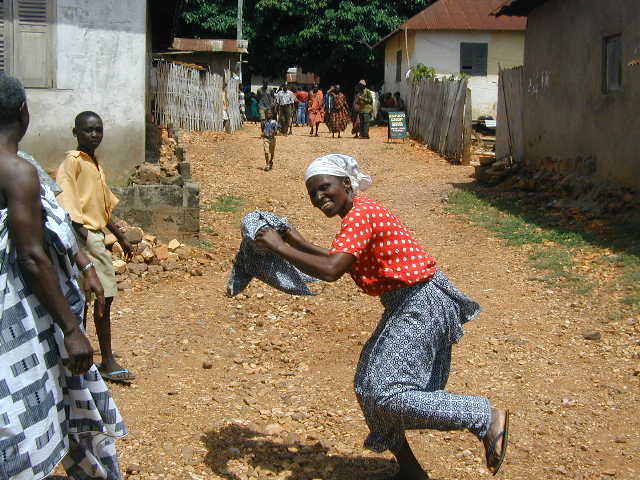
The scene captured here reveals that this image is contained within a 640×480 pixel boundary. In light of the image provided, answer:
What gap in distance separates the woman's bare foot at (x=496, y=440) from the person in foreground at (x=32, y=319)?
1.62m

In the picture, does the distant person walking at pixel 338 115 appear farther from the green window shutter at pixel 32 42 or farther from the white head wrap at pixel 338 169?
the white head wrap at pixel 338 169

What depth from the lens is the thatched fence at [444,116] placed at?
1719 cm

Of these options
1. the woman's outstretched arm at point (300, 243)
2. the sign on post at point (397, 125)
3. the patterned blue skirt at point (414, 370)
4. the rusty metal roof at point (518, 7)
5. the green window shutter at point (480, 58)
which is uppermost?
the green window shutter at point (480, 58)

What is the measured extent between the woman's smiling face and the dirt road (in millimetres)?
1315

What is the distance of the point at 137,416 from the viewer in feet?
14.5

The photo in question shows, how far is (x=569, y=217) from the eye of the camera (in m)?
10.6

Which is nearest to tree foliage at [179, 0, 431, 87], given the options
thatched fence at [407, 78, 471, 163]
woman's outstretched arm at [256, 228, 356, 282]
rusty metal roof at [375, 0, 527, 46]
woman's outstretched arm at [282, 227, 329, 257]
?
rusty metal roof at [375, 0, 527, 46]

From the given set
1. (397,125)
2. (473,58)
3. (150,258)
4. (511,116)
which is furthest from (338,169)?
(473,58)

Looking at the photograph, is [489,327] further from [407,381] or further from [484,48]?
[484,48]

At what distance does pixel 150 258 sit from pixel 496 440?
5256 mm

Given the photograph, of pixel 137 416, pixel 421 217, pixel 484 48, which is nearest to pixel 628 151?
pixel 421 217

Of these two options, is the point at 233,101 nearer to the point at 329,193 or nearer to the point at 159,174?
the point at 159,174

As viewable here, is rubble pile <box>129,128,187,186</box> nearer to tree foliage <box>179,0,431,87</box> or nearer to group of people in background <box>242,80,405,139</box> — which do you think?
group of people in background <box>242,80,405,139</box>

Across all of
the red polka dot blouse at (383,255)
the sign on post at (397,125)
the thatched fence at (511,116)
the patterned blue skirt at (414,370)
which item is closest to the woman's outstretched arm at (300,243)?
the red polka dot blouse at (383,255)
